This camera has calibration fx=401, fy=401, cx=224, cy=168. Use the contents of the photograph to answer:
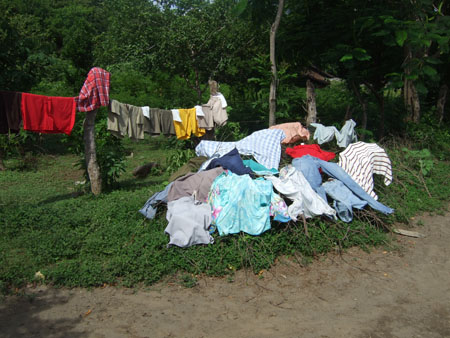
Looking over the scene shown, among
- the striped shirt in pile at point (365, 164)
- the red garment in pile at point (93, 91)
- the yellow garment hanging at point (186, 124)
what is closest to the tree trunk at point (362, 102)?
the striped shirt in pile at point (365, 164)

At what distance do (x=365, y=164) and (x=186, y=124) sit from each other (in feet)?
10.3

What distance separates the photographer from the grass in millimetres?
4461

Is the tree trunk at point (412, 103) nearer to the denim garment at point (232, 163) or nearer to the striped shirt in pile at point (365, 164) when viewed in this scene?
the striped shirt in pile at point (365, 164)

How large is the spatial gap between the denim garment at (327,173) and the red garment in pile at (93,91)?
10.2 feet

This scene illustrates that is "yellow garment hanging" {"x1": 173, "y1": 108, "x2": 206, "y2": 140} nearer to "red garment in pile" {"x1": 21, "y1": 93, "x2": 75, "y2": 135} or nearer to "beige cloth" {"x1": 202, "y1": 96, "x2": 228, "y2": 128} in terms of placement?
"beige cloth" {"x1": 202, "y1": 96, "x2": 228, "y2": 128}

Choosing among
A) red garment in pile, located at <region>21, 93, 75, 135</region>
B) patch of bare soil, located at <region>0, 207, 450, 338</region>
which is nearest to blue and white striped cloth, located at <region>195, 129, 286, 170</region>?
patch of bare soil, located at <region>0, 207, 450, 338</region>

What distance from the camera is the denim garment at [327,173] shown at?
5.64 m

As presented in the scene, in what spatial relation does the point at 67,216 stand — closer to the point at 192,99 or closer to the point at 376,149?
the point at 376,149

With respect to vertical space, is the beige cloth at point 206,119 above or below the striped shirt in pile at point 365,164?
above

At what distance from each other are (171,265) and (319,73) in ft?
24.1

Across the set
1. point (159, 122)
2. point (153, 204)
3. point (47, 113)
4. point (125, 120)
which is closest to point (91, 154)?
point (125, 120)

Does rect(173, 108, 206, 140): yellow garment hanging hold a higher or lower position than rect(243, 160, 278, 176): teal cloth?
higher

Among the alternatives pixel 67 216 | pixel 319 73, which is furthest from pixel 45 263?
pixel 319 73

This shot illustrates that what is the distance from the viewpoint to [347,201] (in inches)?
218
